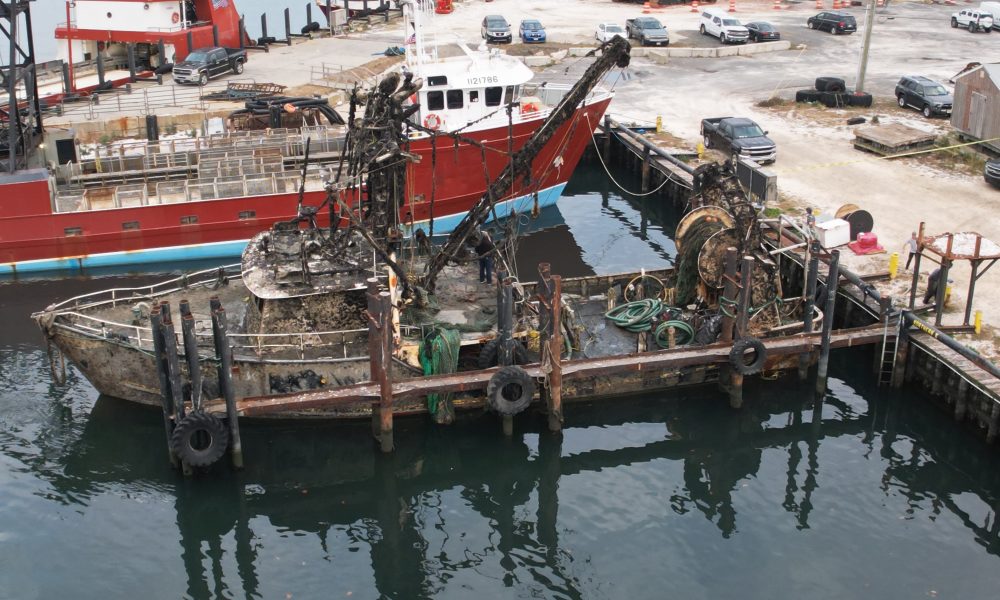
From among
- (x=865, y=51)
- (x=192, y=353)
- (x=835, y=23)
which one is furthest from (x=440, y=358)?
(x=835, y=23)

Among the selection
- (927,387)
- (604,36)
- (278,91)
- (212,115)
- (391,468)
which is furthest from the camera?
(604,36)

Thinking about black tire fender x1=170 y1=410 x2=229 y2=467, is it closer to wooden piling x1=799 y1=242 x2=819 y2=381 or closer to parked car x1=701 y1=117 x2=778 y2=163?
wooden piling x1=799 y1=242 x2=819 y2=381

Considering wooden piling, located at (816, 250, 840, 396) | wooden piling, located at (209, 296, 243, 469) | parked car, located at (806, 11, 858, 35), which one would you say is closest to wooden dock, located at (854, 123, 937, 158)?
wooden piling, located at (816, 250, 840, 396)

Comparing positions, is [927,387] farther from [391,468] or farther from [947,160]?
[947,160]

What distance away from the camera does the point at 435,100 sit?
32.9 meters

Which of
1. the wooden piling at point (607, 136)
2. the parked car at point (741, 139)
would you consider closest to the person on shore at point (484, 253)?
the parked car at point (741, 139)

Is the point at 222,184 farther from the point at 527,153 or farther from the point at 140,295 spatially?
the point at 527,153

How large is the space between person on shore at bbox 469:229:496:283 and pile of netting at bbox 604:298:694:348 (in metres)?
3.05

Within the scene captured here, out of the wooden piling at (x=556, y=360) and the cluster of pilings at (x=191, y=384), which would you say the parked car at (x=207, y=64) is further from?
the wooden piling at (x=556, y=360)

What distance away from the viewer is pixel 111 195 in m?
33.2

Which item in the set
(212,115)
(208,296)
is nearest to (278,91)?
(212,115)

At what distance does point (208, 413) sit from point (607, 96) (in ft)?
67.3

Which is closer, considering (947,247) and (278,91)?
(947,247)

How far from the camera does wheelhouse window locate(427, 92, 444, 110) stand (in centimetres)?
3269
